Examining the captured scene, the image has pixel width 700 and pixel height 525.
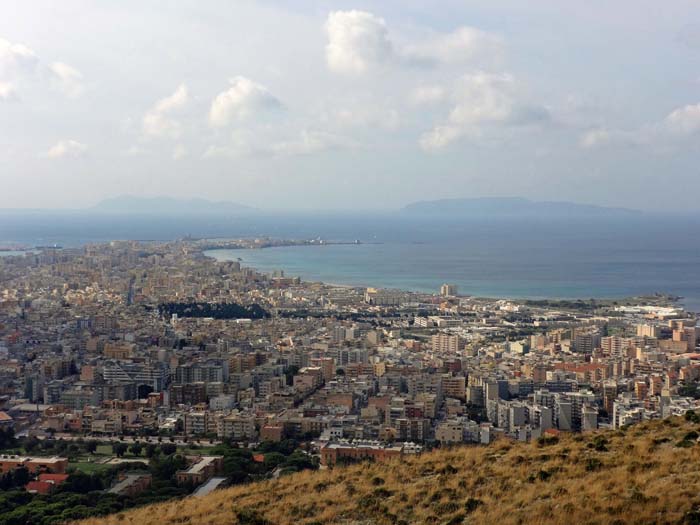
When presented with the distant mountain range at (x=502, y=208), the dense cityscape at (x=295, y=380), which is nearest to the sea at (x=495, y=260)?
the dense cityscape at (x=295, y=380)

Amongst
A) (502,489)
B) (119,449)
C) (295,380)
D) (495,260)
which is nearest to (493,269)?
(495,260)

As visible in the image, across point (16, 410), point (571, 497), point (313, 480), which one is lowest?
point (16, 410)

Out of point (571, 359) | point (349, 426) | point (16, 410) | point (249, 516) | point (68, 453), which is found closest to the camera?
point (249, 516)

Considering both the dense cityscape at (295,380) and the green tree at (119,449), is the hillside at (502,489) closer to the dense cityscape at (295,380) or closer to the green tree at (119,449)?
the dense cityscape at (295,380)

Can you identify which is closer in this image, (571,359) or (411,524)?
(411,524)

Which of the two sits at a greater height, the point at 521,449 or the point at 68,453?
the point at 521,449

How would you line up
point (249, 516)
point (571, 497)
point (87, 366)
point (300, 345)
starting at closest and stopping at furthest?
point (571, 497), point (249, 516), point (87, 366), point (300, 345)

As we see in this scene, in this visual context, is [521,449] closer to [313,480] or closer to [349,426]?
[313,480]

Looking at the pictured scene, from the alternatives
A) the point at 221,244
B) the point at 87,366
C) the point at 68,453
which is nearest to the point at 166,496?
the point at 68,453
